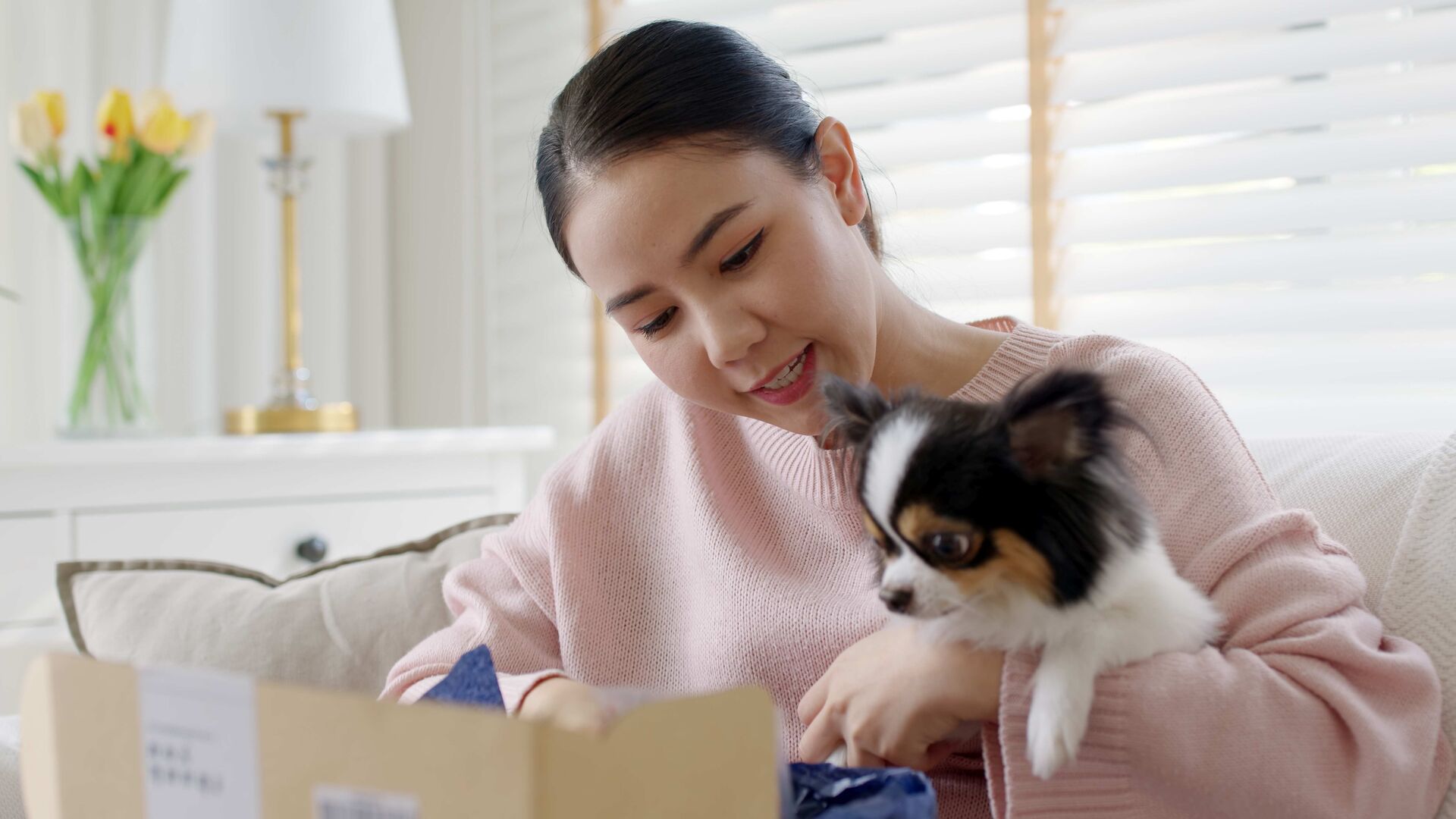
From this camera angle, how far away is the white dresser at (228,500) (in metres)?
1.95

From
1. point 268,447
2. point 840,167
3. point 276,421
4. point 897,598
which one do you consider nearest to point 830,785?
point 897,598

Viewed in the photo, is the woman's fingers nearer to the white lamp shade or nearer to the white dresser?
the white dresser

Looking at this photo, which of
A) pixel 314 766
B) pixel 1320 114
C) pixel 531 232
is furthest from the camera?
pixel 531 232

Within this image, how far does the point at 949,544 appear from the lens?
89 cm

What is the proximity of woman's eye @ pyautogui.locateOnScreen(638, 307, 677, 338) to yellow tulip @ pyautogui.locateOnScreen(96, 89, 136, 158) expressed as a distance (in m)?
1.51

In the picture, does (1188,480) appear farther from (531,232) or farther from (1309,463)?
(531,232)

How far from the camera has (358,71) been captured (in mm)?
2479

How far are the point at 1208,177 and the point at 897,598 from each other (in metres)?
1.53

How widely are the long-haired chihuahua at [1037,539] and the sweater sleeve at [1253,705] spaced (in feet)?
0.08

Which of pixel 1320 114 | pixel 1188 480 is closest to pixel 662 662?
pixel 1188 480

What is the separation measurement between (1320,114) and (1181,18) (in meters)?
0.29

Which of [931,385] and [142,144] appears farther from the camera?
[142,144]

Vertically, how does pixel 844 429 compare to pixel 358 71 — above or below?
below

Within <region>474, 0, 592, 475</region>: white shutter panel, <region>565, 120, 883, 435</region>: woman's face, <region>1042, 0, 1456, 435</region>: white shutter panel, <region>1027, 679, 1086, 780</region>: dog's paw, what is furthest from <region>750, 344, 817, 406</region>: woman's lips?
<region>474, 0, 592, 475</region>: white shutter panel
